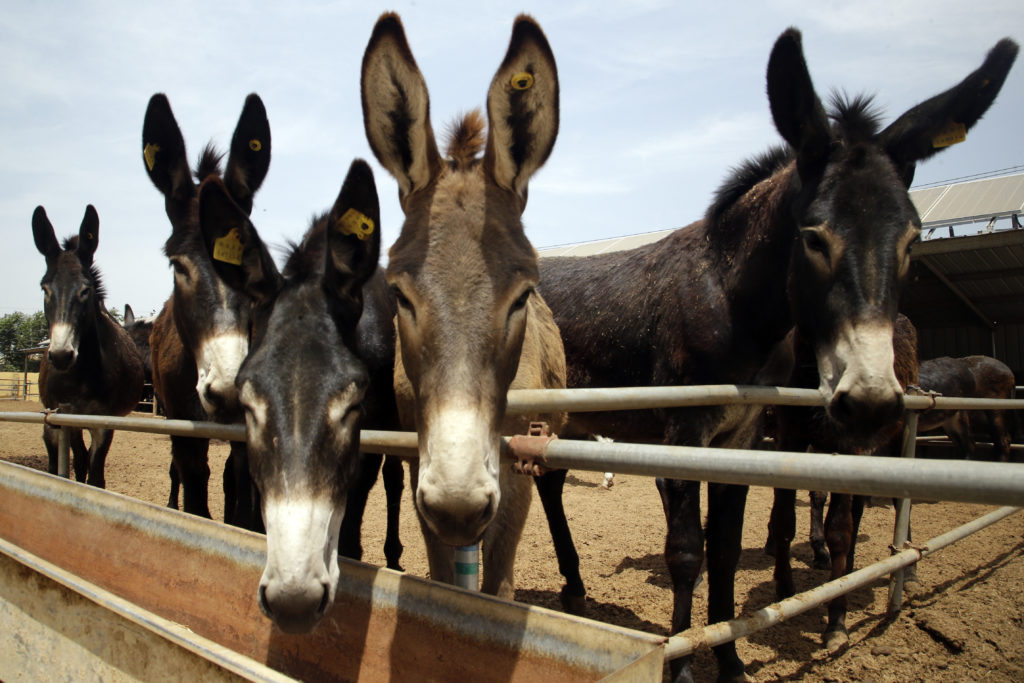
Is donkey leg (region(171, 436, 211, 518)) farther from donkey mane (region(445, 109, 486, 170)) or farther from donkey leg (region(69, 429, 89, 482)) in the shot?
donkey leg (region(69, 429, 89, 482))

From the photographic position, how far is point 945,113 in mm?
2877

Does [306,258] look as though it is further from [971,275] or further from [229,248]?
[971,275]

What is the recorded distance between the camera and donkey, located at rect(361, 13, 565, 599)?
1.65 meters

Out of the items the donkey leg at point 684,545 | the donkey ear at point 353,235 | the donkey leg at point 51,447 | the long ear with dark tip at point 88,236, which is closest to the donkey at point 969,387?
the donkey leg at point 684,545

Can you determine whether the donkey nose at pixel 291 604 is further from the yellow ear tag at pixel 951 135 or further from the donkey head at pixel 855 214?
the yellow ear tag at pixel 951 135

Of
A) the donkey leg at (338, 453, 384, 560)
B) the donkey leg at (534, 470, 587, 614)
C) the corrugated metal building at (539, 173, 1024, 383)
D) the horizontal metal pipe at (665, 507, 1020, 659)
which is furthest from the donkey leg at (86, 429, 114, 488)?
the corrugated metal building at (539, 173, 1024, 383)

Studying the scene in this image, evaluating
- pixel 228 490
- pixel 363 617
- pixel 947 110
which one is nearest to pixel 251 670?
pixel 363 617

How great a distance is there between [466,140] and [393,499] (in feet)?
10.8

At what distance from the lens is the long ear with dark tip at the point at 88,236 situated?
6.23 metres

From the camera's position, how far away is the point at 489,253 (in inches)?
78.9

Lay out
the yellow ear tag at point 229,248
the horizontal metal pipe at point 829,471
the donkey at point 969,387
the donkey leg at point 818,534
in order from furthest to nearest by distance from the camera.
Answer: the donkey at point 969,387 < the donkey leg at point 818,534 < the yellow ear tag at point 229,248 < the horizontal metal pipe at point 829,471

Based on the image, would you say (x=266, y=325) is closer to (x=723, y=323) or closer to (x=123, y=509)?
(x=123, y=509)

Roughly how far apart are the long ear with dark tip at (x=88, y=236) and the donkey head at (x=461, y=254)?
5.54 meters

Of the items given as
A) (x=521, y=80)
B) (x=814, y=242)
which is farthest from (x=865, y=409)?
(x=521, y=80)
